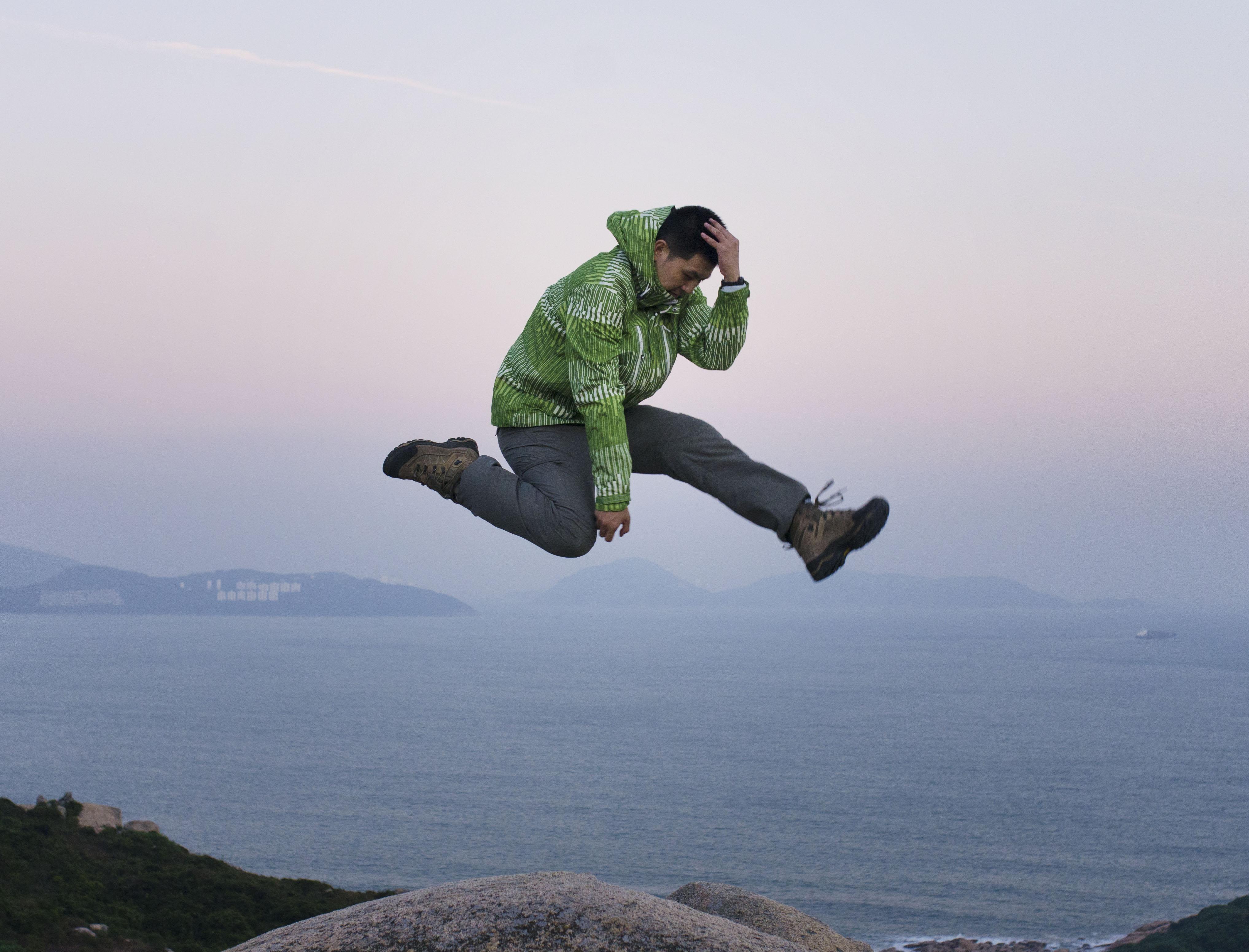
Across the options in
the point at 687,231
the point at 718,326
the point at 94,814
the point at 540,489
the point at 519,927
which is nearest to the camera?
the point at 687,231

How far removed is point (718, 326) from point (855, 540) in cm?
131

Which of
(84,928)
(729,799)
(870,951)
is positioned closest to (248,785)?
(729,799)

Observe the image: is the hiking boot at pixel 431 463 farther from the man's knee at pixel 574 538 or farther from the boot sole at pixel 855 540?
the boot sole at pixel 855 540

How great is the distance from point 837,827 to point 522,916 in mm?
106479

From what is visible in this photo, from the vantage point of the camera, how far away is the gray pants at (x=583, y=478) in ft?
16.7

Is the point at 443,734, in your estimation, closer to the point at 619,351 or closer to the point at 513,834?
the point at 513,834

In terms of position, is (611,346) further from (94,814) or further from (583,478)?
(94,814)

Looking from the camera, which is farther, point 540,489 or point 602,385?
point 540,489

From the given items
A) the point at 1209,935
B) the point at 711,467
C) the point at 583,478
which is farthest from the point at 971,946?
the point at 583,478

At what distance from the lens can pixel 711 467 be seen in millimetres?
5328

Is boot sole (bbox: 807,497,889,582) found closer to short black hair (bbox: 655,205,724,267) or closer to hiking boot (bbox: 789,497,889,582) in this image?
hiking boot (bbox: 789,497,889,582)

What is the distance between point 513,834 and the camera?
105 metres

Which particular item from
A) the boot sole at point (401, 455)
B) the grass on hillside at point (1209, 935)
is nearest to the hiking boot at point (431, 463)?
the boot sole at point (401, 455)

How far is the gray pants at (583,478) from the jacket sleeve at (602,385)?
27 cm
